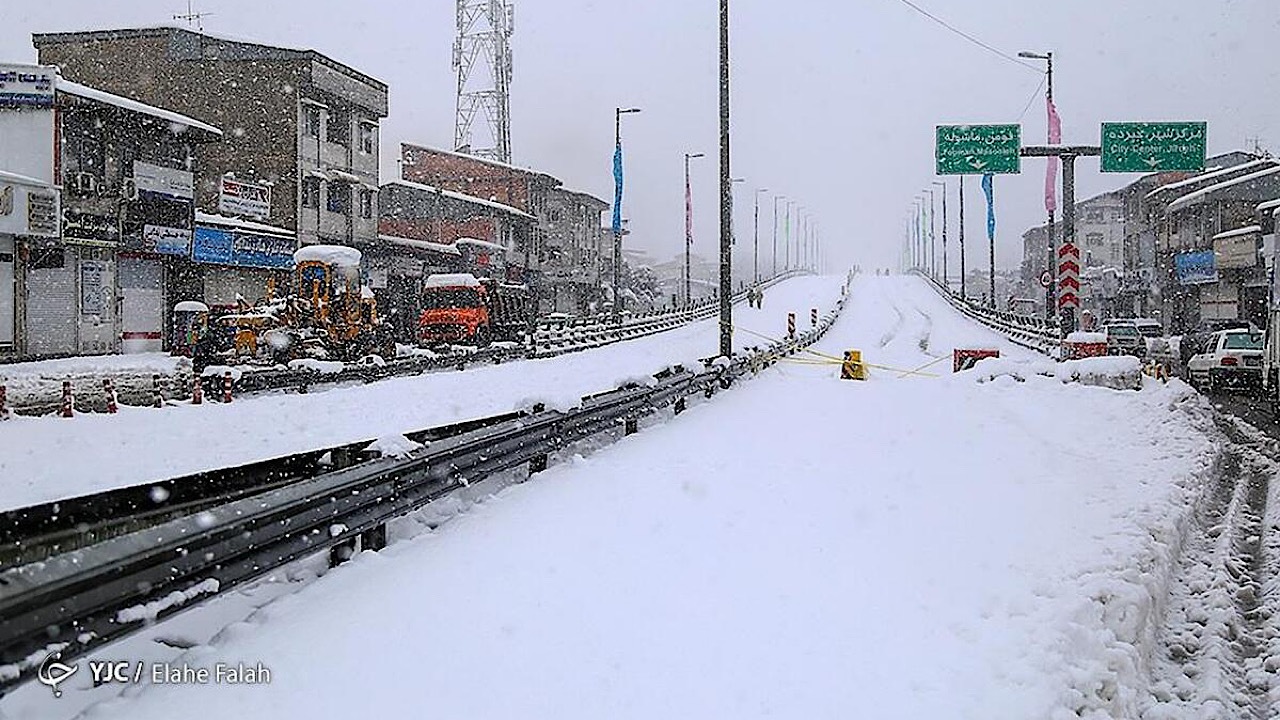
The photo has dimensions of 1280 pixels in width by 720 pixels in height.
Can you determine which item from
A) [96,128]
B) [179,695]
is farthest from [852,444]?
[96,128]

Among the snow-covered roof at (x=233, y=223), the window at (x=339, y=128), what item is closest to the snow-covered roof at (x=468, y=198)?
the window at (x=339, y=128)

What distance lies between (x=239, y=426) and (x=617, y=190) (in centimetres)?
3197

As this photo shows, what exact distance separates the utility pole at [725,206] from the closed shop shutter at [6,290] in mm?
19816

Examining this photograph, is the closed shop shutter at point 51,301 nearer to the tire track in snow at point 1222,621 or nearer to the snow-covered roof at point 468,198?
the snow-covered roof at point 468,198

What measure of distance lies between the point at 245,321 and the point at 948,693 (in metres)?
27.0

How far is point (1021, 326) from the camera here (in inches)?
1897

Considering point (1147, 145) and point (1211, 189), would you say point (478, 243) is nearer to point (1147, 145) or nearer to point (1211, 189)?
point (1147, 145)

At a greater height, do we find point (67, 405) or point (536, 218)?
point (536, 218)

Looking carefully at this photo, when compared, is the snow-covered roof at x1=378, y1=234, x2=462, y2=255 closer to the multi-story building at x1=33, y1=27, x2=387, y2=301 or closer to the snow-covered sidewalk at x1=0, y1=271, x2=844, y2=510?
the multi-story building at x1=33, y1=27, x2=387, y2=301

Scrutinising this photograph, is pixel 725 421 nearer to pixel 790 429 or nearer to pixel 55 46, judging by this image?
pixel 790 429

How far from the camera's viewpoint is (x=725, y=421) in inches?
657

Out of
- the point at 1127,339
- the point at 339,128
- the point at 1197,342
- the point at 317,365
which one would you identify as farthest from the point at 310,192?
the point at 1197,342

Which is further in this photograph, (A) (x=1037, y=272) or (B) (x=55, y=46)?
(A) (x=1037, y=272)

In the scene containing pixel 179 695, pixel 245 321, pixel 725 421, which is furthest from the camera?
pixel 245 321
